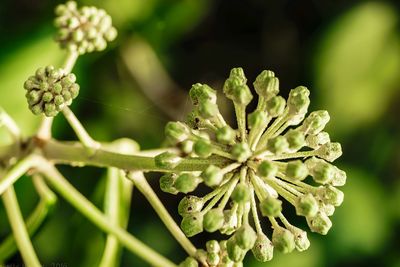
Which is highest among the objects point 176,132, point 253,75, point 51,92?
point 253,75

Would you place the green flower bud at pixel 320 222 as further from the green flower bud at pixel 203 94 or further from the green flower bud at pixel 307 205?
the green flower bud at pixel 203 94

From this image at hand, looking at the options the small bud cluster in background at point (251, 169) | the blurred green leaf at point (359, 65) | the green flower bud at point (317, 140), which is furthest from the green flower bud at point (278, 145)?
the blurred green leaf at point (359, 65)

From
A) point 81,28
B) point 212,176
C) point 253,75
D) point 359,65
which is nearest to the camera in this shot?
point 212,176

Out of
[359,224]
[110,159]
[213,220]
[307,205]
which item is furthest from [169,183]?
[359,224]

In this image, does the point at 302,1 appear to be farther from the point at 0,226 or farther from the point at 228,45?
the point at 0,226

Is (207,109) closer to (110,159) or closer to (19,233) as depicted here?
(110,159)

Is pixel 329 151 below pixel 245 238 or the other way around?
the other way around
